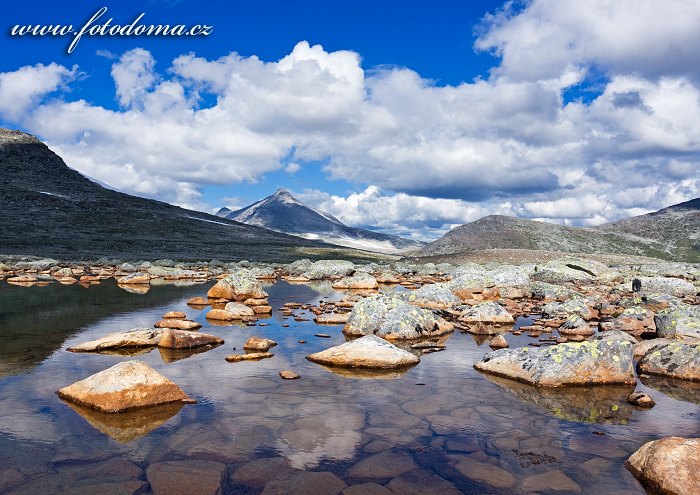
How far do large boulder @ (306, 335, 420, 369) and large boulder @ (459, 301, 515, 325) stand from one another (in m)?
7.70

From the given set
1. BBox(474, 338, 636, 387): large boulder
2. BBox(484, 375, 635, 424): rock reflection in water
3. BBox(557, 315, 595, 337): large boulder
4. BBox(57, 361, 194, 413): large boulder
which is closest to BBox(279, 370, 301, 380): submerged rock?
BBox(57, 361, 194, 413): large boulder

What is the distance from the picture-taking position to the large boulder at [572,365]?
12.2 m

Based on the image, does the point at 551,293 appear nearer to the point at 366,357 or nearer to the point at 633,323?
the point at 633,323

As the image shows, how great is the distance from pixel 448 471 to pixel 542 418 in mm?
3368

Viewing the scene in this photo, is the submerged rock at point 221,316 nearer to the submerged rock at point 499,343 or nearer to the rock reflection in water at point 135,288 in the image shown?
the submerged rock at point 499,343

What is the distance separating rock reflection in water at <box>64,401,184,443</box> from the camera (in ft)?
28.9

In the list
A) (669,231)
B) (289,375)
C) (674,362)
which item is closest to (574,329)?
(674,362)

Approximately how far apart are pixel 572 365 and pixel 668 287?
26810 millimetres

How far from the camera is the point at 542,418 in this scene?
9.98 meters

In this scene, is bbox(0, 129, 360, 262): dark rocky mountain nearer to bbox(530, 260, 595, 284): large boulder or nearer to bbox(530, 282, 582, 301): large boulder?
bbox(530, 260, 595, 284): large boulder

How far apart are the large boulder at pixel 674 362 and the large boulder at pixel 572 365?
1.34 meters

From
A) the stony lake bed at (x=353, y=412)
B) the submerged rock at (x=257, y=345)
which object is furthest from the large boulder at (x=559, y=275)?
the submerged rock at (x=257, y=345)

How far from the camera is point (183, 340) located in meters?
15.6

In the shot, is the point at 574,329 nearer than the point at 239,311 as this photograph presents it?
Yes
